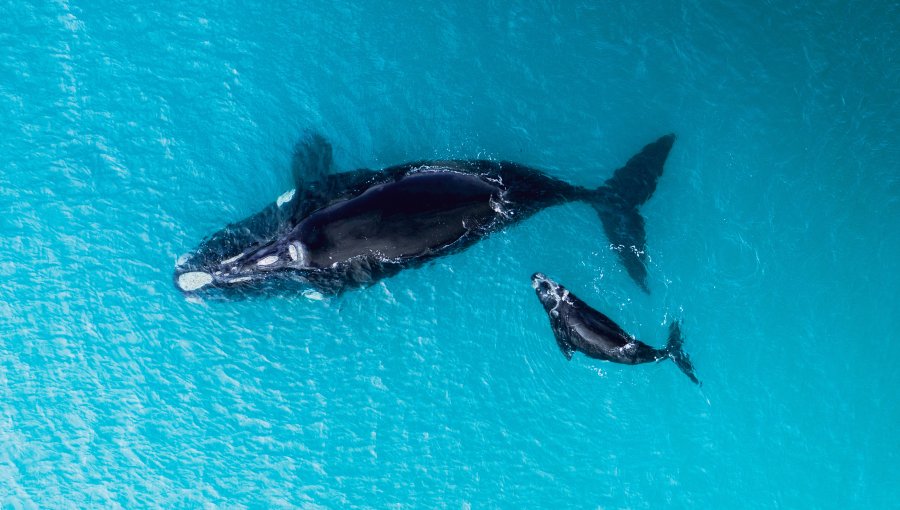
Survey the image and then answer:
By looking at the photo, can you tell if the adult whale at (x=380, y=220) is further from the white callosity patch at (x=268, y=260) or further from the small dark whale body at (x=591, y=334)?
the small dark whale body at (x=591, y=334)

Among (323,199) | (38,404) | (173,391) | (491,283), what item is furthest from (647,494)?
(38,404)

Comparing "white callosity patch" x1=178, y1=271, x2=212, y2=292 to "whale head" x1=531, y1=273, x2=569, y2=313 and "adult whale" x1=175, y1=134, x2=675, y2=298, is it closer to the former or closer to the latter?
"adult whale" x1=175, y1=134, x2=675, y2=298

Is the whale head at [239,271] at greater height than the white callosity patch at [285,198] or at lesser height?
lesser

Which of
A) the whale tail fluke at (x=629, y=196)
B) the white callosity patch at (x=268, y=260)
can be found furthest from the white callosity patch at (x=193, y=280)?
the whale tail fluke at (x=629, y=196)

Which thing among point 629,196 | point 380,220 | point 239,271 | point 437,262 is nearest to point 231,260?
point 239,271

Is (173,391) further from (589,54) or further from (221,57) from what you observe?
(589,54)
